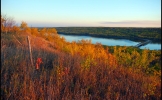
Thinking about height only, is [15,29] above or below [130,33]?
below

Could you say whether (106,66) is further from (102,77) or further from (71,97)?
(71,97)

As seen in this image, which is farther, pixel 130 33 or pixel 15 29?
pixel 130 33

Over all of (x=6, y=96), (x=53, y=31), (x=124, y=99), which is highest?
(x=53, y=31)

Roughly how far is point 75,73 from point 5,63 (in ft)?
6.11

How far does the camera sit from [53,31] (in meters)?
25.0

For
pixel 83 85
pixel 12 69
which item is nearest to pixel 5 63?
pixel 12 69

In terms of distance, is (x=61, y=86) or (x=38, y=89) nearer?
(x=38, y=89)

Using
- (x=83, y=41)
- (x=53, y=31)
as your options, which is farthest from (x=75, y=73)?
(x=53, y=31)

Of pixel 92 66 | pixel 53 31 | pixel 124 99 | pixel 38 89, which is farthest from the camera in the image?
pixel 53 31

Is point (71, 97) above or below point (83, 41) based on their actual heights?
below

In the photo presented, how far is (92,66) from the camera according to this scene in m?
5.84

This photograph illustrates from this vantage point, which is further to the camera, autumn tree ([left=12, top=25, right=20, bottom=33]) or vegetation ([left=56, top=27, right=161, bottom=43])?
vegetation ([left=56, top=27, right=161, bottom=43])

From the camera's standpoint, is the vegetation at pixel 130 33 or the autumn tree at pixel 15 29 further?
the vegetation at pixel 130 33

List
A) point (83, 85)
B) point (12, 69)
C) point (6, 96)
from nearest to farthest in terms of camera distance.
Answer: point (6, 96), point (83, 85), point (12, 69)
